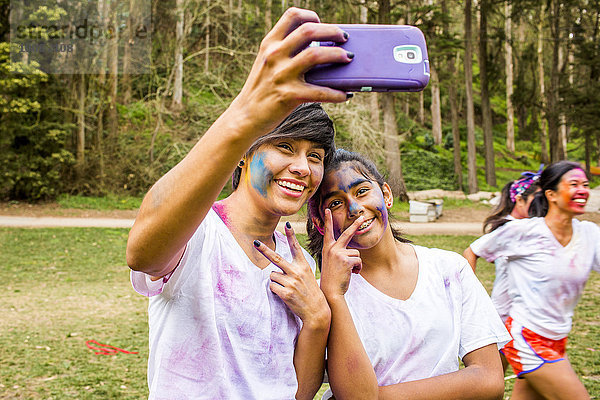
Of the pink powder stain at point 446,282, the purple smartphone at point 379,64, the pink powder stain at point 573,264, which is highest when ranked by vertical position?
the purple smartphone at point 379,64

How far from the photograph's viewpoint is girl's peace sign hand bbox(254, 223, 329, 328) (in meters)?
1.84

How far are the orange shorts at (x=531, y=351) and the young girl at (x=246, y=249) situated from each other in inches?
95.9

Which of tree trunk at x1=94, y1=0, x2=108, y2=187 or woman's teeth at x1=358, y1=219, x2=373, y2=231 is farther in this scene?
tree trunk at x1=94, y1=0, x2=108, y2=187

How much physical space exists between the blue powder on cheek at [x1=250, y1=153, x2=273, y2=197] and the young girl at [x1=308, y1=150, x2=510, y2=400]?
297mm

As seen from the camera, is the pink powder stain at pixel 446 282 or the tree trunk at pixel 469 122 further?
the tree trunk at pixel 469 122

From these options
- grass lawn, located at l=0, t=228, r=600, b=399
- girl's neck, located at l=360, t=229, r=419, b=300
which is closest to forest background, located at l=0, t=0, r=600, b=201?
grass lawn, located at l=0, t=228, r=600, b=399

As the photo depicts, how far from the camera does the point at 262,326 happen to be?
1.83 metres

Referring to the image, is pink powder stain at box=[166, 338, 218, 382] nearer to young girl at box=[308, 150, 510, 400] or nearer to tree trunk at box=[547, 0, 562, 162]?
young girl at box=[308, 150, 510, 400]

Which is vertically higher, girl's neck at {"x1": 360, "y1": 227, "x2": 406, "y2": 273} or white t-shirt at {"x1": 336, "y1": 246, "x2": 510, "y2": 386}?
girl's neck at {"x1": 360, "y1": 227, "x2": 406, "y2": 273}

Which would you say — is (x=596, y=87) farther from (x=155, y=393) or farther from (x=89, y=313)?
(x=155, y=393)

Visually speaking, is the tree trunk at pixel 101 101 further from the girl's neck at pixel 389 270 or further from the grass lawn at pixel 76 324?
the girl's neck at pixel 389 270

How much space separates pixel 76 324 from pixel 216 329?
264 inches

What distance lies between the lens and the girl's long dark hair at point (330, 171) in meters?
2.39

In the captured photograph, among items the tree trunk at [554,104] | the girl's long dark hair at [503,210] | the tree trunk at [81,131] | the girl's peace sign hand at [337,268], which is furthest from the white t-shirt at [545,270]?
the tree trunk at [554,104]
